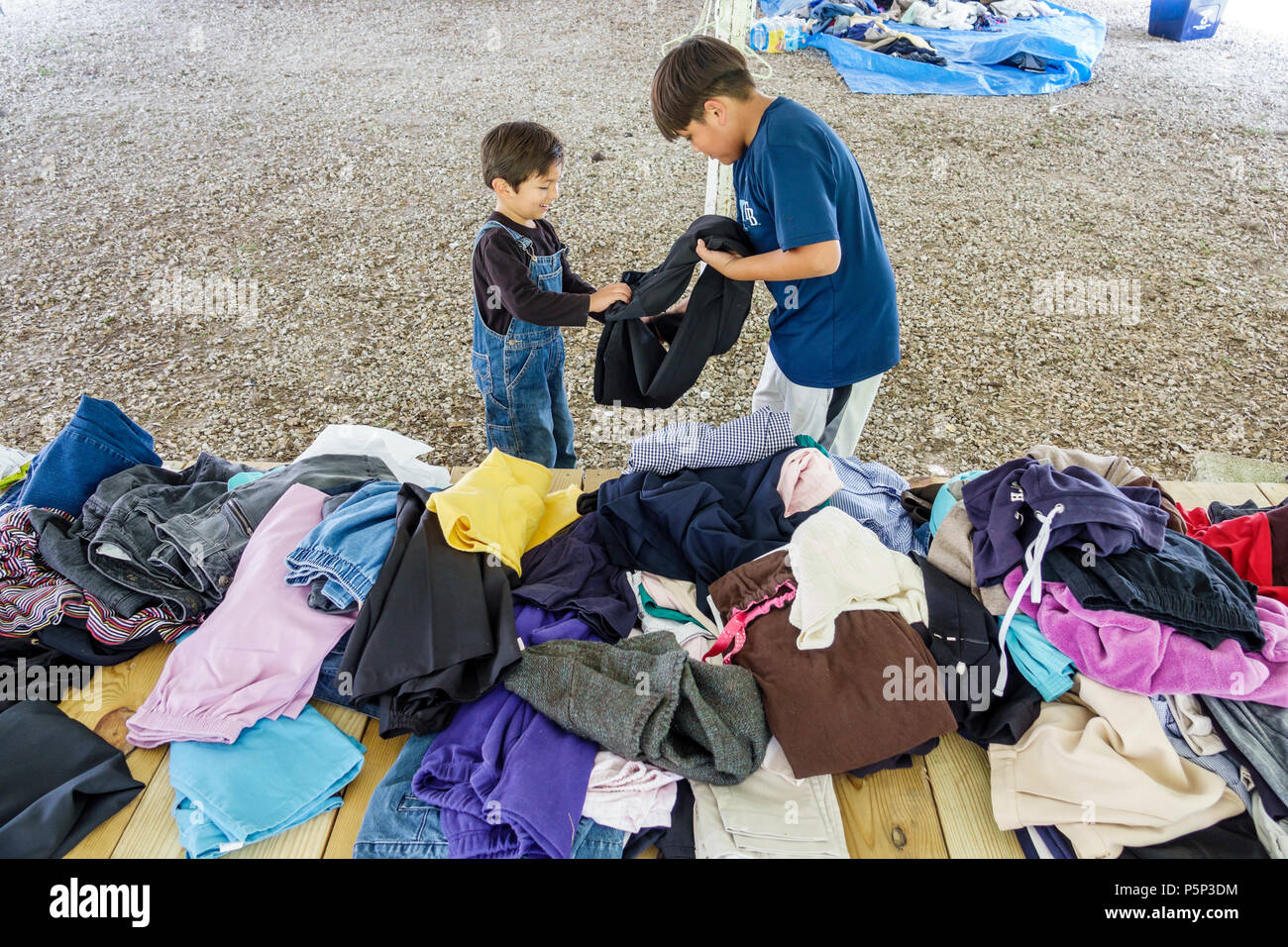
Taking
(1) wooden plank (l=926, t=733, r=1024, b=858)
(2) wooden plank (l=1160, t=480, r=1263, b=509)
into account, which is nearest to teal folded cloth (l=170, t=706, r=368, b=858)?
(1) wooden plank (l=926, t=733, r=1024, b=858)

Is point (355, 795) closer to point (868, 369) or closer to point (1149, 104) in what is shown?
point (868, 369)

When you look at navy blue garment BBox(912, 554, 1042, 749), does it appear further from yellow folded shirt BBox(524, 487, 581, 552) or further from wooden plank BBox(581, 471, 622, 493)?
wooden plank BBox(581, 471, 622, 493)

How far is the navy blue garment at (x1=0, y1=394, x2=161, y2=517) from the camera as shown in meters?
1.93

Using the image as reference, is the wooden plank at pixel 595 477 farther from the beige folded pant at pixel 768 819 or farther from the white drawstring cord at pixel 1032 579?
the white drawstring cord at pixel 1032 579

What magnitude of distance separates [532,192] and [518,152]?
124 mm

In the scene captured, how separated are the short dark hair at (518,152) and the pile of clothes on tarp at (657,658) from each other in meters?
0.99

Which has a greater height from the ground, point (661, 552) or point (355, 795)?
point (661, 552)

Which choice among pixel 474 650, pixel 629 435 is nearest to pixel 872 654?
pixel 474 650

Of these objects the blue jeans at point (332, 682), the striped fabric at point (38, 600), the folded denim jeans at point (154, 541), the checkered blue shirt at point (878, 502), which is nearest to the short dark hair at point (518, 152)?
the folded denim jeans at point (154, 541)

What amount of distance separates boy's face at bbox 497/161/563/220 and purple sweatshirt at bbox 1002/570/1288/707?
1.87 meters
